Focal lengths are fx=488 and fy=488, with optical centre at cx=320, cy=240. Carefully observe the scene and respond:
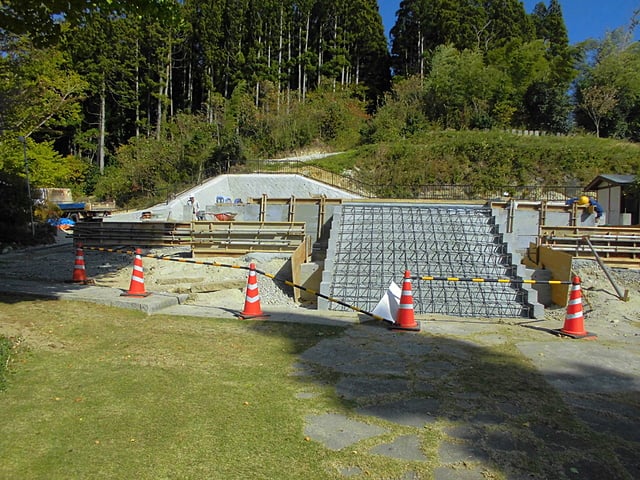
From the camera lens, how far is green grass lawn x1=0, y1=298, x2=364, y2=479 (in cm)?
319

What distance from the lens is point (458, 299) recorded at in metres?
10.7

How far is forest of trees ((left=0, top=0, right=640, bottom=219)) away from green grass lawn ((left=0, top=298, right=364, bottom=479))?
2112 cm

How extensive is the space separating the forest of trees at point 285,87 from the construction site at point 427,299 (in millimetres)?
15330

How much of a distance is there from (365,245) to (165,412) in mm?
9346

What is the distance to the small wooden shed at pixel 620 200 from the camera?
21.0 meters

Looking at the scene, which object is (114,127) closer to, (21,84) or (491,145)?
(21,84)

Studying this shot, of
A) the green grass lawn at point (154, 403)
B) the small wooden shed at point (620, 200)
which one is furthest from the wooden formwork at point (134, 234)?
the small wooden shed at point (620, 200)

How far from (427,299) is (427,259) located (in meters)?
1.71

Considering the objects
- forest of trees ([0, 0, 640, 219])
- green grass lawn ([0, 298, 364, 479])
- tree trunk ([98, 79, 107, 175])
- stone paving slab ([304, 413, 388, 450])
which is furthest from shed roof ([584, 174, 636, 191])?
tree trunk ([98, 79, 107, 175])

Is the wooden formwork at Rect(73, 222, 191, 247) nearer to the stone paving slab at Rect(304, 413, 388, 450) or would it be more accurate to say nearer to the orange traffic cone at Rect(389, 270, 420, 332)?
the orange traffic cone at Rect(389, 270, 420, 332)

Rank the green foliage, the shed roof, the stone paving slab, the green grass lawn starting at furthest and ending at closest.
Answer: the shed roof, the green foliage, the stone paving slab, the green grass lawn

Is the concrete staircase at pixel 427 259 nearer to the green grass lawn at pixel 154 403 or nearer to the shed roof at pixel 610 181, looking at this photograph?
the green grass lawn at pixel 154 403

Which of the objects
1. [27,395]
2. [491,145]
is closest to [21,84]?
[27,395]

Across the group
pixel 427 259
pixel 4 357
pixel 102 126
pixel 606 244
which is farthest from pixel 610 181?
pixel 102 126
